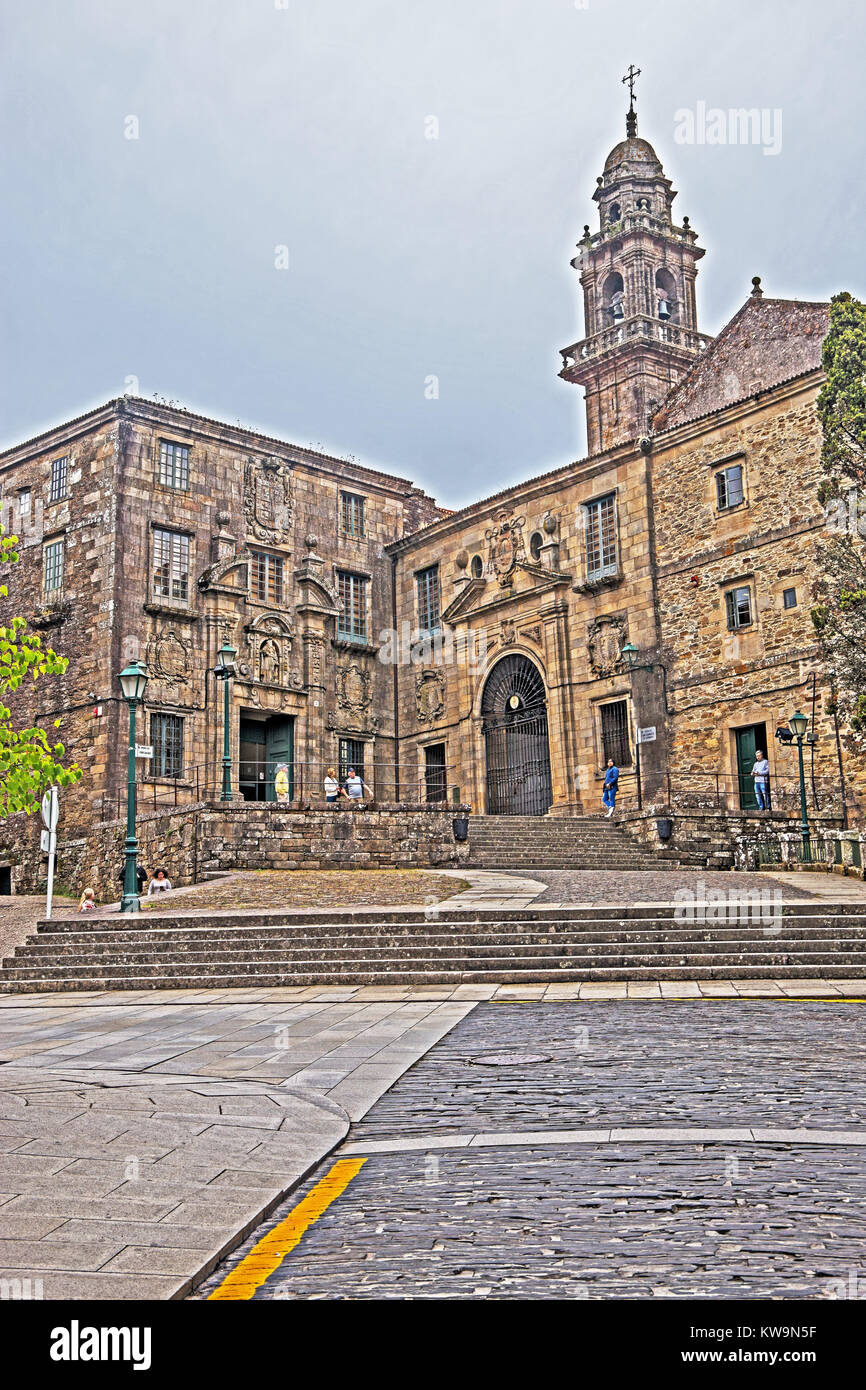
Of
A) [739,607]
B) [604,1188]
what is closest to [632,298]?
[739,607]

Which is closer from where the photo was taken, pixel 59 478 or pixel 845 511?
pixel 845 511

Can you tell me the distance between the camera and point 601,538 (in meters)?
30.1

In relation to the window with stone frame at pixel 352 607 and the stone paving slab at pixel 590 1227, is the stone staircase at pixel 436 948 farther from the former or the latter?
the window with stone frame at pixel 352 607

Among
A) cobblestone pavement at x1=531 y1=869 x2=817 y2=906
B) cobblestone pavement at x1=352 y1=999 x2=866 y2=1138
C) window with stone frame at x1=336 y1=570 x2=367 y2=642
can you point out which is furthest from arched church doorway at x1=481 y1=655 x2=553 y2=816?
cobblestone pavement at x1=352 y1=999 x2=866 y2=1138

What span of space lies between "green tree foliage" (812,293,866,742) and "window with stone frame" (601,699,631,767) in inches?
228

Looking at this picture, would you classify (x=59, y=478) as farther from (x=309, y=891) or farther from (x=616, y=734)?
(x=309, y=891)

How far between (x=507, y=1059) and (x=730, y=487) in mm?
21351

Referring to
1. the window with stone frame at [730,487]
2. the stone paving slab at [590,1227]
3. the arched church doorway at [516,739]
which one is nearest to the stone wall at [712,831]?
the arched church doorway at [516,739]

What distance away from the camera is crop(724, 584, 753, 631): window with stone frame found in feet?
86.0

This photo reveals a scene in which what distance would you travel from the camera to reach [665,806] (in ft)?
77.8

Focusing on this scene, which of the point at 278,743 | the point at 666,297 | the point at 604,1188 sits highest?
the point at 666,297

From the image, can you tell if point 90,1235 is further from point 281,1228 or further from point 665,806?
point 665,806
